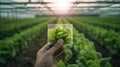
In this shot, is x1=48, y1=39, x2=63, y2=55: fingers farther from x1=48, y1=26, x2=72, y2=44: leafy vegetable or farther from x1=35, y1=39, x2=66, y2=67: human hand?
x1=48, y1=26, x2=72, y2=44: leafy vegetable

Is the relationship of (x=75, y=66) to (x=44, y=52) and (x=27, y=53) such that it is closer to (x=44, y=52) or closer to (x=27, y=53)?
(x=44, y=52)

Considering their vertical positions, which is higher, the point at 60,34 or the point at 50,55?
the point at 60,34

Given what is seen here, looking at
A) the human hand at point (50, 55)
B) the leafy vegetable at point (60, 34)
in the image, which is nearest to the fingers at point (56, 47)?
the human hand at point (50, 55)

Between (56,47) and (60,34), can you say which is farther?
(60,34)

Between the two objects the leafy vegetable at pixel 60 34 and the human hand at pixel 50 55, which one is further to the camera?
the leafy vegetable at pixel 60 34

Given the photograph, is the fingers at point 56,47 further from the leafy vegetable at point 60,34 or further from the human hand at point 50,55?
the leafy vegetable at point 60,34

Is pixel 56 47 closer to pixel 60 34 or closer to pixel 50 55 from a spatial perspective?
pixel 50 55

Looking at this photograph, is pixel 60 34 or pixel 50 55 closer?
pixel 50 55

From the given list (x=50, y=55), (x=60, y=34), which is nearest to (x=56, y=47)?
(x=50, y=55)
